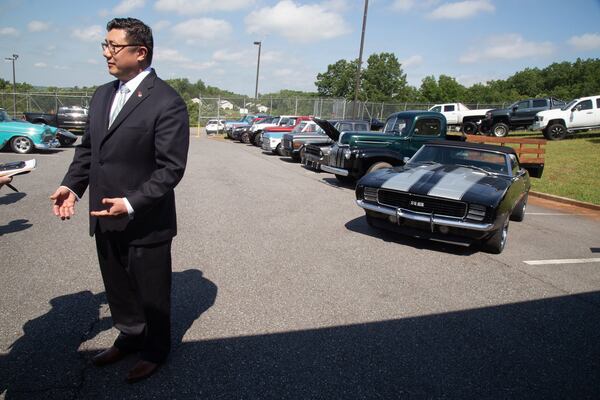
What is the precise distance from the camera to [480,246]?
5.38 meters

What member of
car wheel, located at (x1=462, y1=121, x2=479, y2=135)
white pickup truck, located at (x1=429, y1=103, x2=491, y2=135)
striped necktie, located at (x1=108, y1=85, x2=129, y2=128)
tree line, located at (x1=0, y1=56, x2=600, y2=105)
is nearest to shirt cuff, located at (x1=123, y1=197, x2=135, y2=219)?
striped necktie, located at (x1=108, y1=85, x2=129, y2=128)

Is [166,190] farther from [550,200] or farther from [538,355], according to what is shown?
[550,200]

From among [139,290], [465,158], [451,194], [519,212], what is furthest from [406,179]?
[139,290]

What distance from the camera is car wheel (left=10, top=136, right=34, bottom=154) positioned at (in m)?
13.3

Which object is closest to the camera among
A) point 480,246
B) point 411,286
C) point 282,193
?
point 411,286

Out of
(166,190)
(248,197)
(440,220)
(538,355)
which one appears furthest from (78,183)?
(248,197)

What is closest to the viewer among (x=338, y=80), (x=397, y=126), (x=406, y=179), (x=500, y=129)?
(x=406, y=179)

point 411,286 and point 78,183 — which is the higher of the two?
point 78,183

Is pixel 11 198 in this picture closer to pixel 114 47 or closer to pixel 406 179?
pixel 114 47

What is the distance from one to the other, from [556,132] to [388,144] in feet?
43.0

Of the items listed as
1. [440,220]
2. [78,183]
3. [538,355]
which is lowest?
[538,355]

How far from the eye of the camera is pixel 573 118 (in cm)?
1862

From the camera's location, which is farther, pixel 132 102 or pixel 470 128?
pixel 470 128

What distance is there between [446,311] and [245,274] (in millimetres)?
1962
